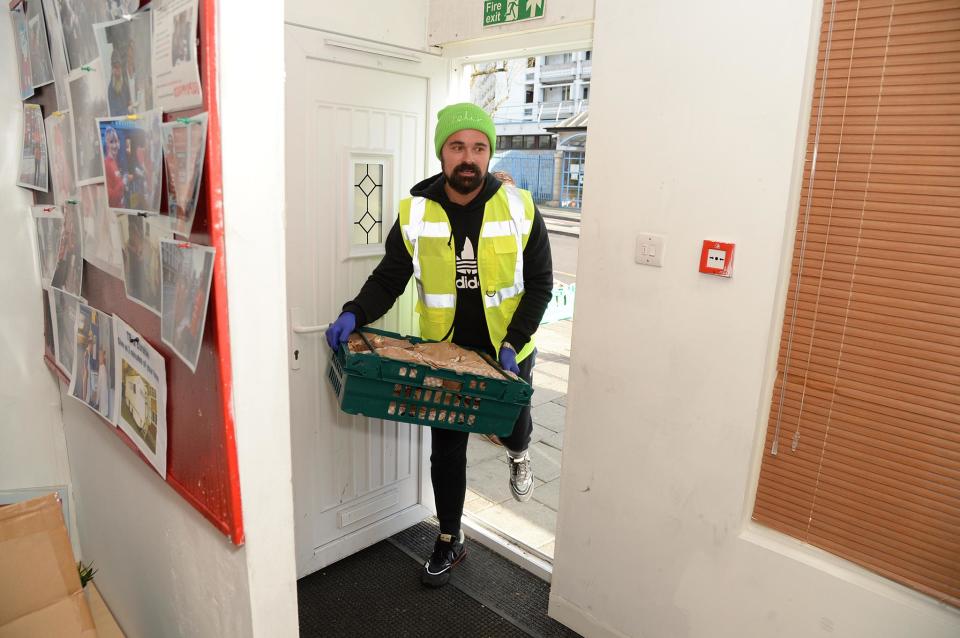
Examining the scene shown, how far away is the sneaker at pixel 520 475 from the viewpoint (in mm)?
2830

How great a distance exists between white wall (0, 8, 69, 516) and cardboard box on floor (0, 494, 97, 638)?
671mm

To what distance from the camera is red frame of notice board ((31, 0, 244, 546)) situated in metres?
0.86

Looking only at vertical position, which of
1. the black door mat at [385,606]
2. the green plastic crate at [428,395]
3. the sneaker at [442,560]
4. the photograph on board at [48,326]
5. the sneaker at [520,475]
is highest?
the photograph on board at [48,326]

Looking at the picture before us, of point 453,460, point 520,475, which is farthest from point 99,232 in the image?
point 520,475

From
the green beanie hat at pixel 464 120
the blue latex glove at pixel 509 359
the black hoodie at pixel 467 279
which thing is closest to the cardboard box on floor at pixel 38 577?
the black hoodie at pixel 467 279

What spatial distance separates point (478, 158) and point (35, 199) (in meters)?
1.49

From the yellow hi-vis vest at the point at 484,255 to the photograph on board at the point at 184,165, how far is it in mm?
1502

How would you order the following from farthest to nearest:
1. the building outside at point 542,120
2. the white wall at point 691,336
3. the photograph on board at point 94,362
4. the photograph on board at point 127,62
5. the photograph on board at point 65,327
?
1. the building outside at point 542,120
2. the white wall at point 691,336
3. the photograph on board at point 65,327
4. the photograph on board at point 94,362
5. the photograph on board at point 127,62

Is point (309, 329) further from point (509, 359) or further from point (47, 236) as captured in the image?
point (47, 236)

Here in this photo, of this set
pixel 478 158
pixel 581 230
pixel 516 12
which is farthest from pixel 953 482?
pixel 516 12

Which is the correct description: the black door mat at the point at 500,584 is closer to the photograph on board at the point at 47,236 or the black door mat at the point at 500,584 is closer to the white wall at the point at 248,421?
the white wall at the point at 248,421

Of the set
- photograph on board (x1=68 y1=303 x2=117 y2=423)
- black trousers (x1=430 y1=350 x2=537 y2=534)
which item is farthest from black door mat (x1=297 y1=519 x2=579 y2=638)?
photograph on board (x1=68 y1=303 x2=117 y2=423)

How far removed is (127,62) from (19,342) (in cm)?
125

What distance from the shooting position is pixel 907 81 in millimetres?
1503
